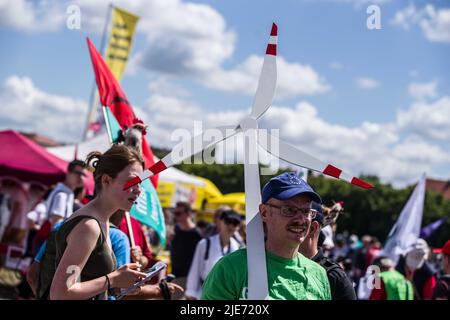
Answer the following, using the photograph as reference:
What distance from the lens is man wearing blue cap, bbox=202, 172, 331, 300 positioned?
2912 millimetres

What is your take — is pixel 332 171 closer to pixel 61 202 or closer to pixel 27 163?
pixel 61 202

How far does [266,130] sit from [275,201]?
0.39 metres

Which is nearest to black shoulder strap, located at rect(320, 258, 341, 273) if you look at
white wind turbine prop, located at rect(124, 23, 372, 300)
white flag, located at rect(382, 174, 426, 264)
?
white wind turbine prop, located at rect(124, 23, 372, 300)

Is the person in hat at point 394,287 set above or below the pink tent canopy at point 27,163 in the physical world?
below

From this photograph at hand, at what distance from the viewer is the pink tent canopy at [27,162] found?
42.3 ft

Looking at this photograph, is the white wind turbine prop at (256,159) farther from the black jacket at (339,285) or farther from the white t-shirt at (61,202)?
the white t-shirt at (61,202)

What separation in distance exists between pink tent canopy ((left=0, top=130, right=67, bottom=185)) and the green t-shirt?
10.3 m

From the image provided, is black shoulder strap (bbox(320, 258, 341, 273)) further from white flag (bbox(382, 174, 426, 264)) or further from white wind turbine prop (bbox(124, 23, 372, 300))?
white flag (bbox(382, 174, 426, 264))

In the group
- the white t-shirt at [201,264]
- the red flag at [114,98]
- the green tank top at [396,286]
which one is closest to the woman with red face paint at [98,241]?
the red flag at [114,98]

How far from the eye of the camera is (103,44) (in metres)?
18.4

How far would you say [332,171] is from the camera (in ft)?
10.6

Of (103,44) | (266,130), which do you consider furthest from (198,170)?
(266,130)
